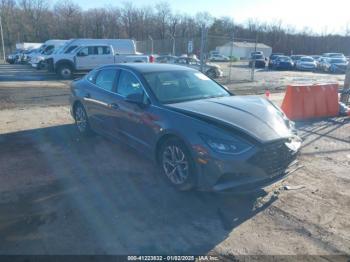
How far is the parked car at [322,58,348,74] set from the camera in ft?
115

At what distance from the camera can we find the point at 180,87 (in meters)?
5.20

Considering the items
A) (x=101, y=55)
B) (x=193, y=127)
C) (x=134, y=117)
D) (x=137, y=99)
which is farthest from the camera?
(x=101, y=55)

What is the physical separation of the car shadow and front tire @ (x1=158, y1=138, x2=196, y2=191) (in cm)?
19

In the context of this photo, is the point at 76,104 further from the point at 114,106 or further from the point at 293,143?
the point at 293,143

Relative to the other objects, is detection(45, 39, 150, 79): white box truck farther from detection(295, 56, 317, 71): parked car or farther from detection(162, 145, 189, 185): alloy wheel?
detection(295, 56, 317, 71): parked car

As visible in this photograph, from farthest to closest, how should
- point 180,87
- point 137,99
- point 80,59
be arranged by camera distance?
1. point 80,59
2. point 180,87
3. point 137,99

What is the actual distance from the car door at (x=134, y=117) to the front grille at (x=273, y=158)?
1599 millimetres

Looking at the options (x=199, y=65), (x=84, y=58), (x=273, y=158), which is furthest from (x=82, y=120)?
(x=199, y=65)

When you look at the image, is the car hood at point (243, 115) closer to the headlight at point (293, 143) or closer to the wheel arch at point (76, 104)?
the headlight at point (293, 143)

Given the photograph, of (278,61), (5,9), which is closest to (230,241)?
(278,61)

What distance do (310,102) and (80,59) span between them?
15358 mm

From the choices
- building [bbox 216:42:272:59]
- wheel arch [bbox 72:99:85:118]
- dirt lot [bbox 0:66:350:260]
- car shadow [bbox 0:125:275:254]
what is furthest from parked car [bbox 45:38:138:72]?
building [bbox 216:42:272:59]

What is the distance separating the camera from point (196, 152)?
3.94m

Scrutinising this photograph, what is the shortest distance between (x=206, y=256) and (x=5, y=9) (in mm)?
84901
